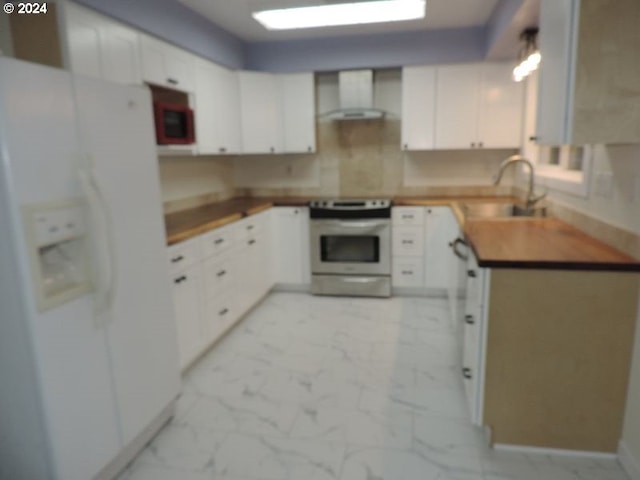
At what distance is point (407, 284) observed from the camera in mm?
4172

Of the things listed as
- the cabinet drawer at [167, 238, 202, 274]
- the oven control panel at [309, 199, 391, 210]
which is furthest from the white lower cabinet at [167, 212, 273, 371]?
the oven control panel at [309, 199, 391, 210]

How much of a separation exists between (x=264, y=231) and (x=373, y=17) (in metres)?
2.03

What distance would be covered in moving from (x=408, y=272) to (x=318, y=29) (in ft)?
7.73

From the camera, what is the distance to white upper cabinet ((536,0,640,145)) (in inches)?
63.8

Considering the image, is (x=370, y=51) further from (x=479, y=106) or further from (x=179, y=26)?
(x=179, y=26)

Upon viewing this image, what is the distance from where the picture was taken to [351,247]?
4176mm

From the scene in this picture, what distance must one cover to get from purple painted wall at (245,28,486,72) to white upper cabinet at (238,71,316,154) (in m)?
0.18

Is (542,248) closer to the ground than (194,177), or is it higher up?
closer to the ground

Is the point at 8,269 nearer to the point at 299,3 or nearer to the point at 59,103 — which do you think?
the point at 59,103

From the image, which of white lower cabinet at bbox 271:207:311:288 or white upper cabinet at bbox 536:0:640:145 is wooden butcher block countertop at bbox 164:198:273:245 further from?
white upper cabinet at bbox 536:0:640:145

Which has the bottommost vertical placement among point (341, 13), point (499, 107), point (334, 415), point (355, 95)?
point (334, 415)

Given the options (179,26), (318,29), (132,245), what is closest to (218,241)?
(132,245)

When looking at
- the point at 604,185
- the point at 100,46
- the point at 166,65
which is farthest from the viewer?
the point at 166,65

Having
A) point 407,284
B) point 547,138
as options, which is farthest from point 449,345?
point 547,138
